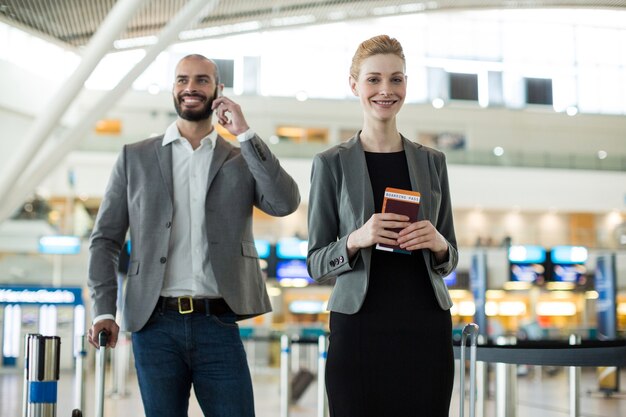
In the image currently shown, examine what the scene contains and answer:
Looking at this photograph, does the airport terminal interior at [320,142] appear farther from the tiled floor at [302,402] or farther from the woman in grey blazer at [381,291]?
the woman in grey blazer at [381,291]

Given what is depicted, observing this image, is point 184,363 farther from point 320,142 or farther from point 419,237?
point 320,142

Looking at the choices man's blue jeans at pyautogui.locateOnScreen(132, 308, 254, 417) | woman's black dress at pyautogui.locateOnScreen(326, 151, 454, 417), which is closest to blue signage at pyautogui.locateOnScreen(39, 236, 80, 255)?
man's blue jeans at pyautogui.locateOnScreen(132, 308, 254, 417)

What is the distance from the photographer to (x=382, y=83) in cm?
288

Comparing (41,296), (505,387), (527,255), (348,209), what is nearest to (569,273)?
(527,255)

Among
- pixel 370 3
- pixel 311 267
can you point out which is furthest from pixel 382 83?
pixel 370 3

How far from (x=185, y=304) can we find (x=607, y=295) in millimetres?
15108

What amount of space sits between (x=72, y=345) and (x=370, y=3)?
13.4m

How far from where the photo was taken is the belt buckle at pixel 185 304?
11.3ft

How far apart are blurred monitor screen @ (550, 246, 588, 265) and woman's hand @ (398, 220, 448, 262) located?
1838 centimetres

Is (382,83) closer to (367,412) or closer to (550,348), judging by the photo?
(367,412)

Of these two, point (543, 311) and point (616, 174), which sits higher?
point (616, 174)

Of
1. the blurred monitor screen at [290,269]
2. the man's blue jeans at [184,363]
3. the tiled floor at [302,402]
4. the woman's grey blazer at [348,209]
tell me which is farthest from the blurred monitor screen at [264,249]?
the woman's grey blazer at [348,209]

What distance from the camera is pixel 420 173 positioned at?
9.63 ft

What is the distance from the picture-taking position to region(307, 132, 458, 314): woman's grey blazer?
2.79m
